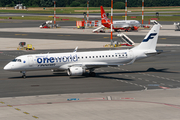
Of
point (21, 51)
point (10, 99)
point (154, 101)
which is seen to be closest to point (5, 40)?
point (21, 51)

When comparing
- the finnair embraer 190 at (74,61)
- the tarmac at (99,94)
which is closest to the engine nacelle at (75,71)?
the finnair embraer 190 at (74,61)

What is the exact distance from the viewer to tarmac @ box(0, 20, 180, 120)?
3388 centimetres

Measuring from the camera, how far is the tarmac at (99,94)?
111 ft

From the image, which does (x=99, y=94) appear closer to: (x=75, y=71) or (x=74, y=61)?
(x=75, y=71)

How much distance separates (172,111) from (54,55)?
2491 centimetres

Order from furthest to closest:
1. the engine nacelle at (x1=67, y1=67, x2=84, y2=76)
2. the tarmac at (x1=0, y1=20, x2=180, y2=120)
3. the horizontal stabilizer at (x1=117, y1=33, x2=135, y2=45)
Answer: the horizontal stabilizer at (x1=117, y1=33, x2=135, y2=45) → the engine nacelle at (x1=67, y1=67, x2=84, y2=76) → the tarmac at (x1=0, y1=20, x2=180, y2=120)

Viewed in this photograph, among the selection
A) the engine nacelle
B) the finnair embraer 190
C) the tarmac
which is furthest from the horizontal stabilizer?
the engine nacelle

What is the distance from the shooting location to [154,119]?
31875 mm

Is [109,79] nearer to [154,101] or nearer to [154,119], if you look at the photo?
[154,101]

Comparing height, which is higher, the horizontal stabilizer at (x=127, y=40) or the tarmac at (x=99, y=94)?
the horizontal stabilizer at (x=127, y=40)

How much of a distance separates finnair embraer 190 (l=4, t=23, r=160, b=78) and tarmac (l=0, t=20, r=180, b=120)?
1863 millimetres

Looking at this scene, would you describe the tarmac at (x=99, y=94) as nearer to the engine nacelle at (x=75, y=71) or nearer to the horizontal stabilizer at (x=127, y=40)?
the engine nacelle at (x=75, y=71)

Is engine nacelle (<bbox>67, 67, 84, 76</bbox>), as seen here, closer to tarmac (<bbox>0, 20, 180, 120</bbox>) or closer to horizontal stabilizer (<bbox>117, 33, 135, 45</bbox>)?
tarmac (<bbox>0, 20, 180, 120</bbox>)

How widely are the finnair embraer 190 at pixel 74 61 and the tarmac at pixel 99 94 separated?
186 cm
